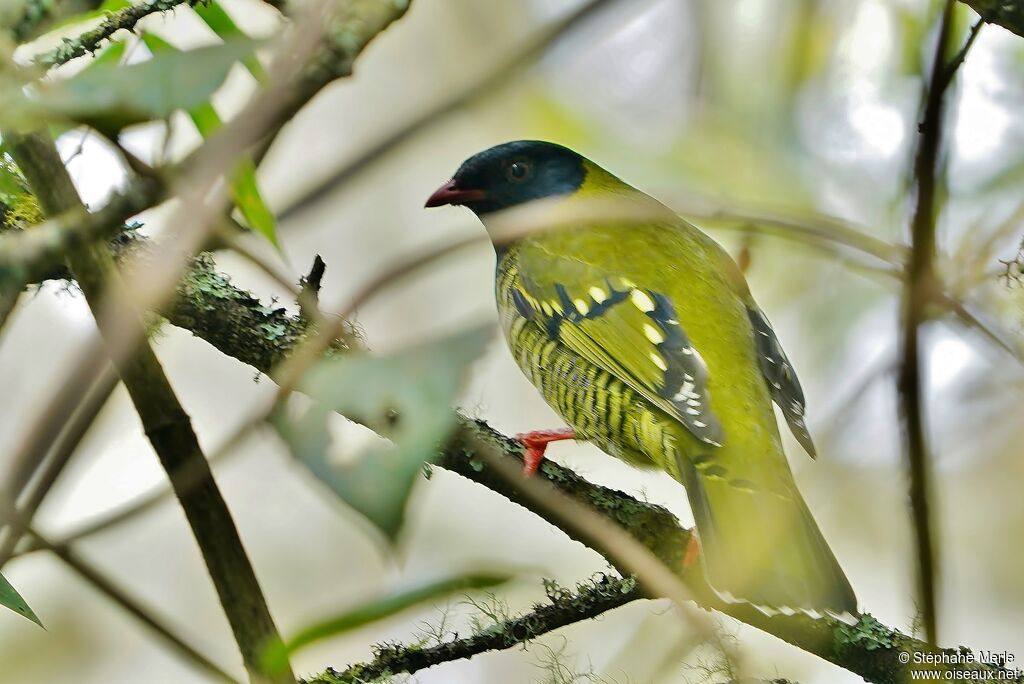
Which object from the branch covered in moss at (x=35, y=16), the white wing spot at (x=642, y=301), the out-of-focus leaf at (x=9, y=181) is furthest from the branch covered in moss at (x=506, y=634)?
the branch covered in moss at (x=35, y=16)

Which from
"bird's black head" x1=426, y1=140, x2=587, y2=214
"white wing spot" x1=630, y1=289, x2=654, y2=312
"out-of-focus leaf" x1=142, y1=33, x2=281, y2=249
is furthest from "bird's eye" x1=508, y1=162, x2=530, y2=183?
"out-of-focus leaf" x1=142, y1=33, x2=281, y2=249

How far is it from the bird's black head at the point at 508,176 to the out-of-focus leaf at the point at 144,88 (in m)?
1.08

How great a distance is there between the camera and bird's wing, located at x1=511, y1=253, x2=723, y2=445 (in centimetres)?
144

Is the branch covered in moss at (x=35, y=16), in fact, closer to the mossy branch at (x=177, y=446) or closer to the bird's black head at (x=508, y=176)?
the mossy branch at (x=177, y=446)

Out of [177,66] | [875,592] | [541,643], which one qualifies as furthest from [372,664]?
[875,592]

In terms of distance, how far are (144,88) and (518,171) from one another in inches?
46.0

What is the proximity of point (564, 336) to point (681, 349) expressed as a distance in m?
0.19

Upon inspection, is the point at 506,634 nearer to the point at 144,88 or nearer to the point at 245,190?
the point at 245,190

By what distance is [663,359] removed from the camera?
59.0 inches

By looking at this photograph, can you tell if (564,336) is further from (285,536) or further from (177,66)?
(177,66)

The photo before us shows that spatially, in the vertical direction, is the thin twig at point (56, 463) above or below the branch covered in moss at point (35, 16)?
below

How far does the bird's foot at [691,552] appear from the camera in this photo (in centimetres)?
132

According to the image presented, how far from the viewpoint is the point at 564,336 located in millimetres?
1588

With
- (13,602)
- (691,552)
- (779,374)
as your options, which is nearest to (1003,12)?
(779,374)
